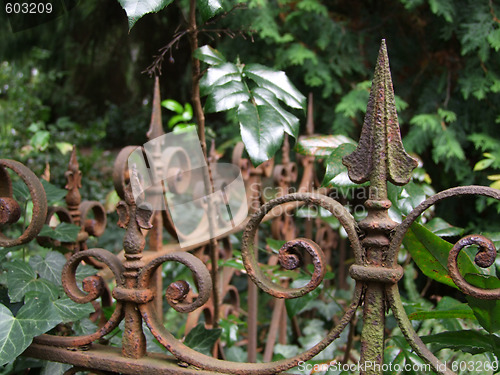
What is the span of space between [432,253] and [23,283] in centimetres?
80

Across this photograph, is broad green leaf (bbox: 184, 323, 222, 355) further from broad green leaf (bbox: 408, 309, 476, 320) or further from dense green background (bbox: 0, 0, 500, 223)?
dense green background (bbox: 0, 0, 500, 223)

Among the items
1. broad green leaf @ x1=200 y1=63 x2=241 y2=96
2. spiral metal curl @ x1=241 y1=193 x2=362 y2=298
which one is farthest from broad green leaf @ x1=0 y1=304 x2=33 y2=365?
broad green leaf @ x1=200 y1=63 x2=241 y2=96

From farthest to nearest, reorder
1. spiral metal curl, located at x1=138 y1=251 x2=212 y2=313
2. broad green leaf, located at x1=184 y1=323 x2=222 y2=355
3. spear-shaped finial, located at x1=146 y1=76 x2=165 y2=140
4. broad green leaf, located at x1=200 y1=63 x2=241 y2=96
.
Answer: spear-shaped finial, located at x1=146 y1=76 x2=165 y2=140 < broad green leaf, located at x1=184 y1=323 x2=222 y2=355 < broad green leaf, located at x1=200 y1=63 x2=241 y2=96 < spiral metal curl, located at x1=138 y1=251 x2=212 y2=313

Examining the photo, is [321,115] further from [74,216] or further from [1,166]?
[1,166]

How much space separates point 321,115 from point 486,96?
3.70ft

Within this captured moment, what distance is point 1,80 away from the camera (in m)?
6.09

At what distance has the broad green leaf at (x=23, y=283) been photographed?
0.89 meters

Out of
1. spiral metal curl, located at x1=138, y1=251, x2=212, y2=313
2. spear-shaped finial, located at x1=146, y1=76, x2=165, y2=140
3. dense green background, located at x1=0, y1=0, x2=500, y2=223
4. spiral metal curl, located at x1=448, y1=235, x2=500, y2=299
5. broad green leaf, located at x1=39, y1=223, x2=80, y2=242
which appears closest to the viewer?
spiral metal curl, located at x1=448, y1=235, x2=500, y2=299

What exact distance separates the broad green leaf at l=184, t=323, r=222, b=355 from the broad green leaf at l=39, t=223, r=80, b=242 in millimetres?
422

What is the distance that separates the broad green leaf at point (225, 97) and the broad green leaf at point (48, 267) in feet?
1.78

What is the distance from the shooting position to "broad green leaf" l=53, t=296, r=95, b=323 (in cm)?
88

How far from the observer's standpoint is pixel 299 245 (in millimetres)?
694

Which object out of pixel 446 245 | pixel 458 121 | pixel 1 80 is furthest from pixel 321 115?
pixel 1 80

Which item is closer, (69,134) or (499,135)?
(499,135)
